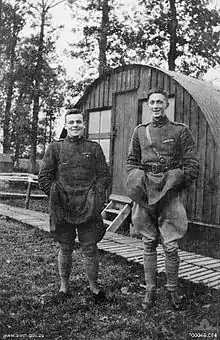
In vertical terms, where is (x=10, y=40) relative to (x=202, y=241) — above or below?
above

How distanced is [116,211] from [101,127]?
208 cm

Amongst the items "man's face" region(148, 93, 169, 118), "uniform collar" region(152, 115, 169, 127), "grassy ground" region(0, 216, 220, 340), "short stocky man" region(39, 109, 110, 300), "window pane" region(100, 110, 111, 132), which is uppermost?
"window pane" region(100, 110, 111, 132)

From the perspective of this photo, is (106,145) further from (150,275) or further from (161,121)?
(150,275)

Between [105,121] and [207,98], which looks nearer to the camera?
[207,98]

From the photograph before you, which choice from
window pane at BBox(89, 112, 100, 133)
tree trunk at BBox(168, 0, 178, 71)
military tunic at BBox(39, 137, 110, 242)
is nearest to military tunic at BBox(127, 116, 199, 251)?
military tunic at BBox(39, 137, 110, 242)

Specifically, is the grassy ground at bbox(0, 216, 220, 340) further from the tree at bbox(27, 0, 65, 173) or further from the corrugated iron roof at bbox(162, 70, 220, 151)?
the tree at bbox(27, 0, 65, 173)

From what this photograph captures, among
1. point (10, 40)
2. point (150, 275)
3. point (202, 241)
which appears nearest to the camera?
point (150, 275)

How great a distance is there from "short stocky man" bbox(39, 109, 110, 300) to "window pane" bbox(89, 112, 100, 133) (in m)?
5.12

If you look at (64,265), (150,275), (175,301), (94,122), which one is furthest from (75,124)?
(94,122)

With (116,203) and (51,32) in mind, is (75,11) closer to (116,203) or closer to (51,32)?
(51,32)

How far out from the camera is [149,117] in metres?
7.56

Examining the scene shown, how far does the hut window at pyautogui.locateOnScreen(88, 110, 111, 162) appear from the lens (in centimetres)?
865

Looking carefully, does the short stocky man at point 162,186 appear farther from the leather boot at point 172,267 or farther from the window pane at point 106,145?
the window pane at point 106,145

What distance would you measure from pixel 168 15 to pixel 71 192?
8.91m
